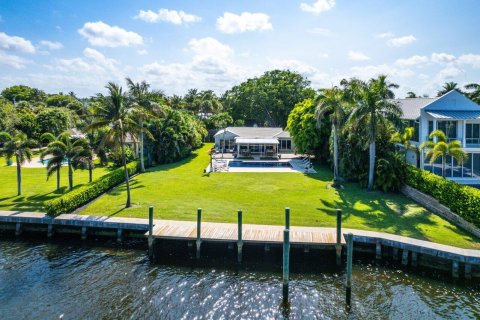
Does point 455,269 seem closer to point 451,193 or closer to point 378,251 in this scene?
point 378,251

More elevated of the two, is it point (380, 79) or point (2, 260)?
point (380, 79)

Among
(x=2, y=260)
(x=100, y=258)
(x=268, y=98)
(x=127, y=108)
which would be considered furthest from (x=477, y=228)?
(x=268, y=98)

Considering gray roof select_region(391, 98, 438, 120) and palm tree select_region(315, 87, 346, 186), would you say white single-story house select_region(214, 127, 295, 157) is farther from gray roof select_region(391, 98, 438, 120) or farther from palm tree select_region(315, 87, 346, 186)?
gray roof select_region(391, 98, 438, 120)

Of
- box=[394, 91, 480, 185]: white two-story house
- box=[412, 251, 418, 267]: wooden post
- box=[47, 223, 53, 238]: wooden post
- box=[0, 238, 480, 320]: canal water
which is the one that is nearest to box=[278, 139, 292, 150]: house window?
A: box=[394, 91, 480, 185]: white two-story house

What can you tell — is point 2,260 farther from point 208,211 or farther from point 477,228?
point 477,228

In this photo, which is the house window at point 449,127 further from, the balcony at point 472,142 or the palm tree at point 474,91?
the palm tree at point 474,91

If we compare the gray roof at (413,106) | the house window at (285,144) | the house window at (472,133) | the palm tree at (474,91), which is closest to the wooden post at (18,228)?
the gray roof at (413,106)
